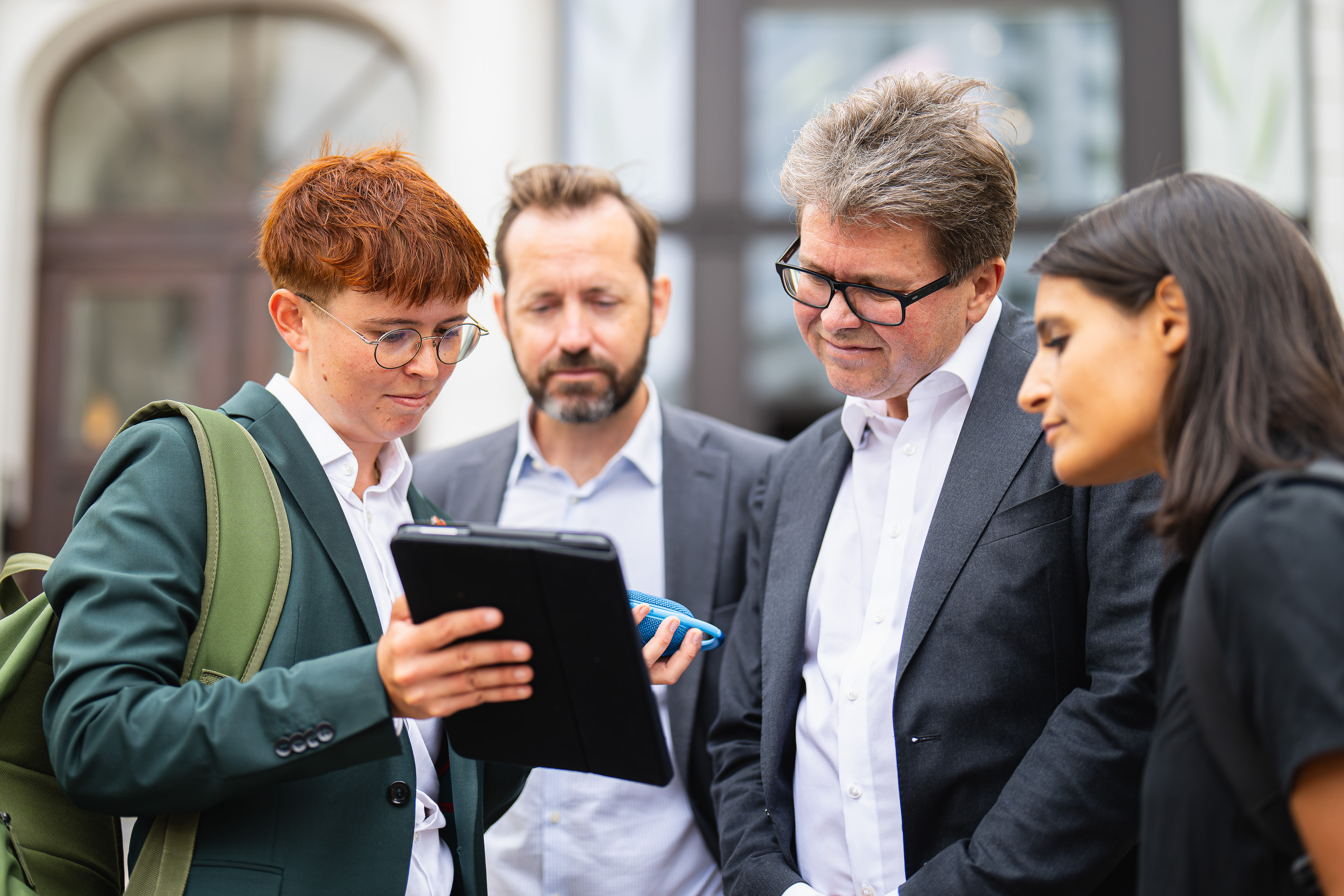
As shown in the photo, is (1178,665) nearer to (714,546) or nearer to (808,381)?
(714,546)

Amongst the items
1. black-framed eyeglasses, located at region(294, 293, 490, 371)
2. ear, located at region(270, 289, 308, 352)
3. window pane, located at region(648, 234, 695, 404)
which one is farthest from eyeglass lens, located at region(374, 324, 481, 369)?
window pane, located at region(648, 234, 695, 404)

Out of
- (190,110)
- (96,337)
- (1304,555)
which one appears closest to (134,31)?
(190,110)

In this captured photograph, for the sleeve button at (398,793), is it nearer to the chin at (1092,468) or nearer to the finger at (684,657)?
the finger at (684,657)

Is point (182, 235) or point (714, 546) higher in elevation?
point (182, 235)

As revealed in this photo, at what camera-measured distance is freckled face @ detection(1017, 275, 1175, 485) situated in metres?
1.41

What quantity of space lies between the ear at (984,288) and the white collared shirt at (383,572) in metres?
1.23

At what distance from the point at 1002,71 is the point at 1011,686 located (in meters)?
4.93

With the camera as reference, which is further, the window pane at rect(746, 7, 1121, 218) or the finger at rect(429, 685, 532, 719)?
the window pane at rect(746, 7, 1121, 218)

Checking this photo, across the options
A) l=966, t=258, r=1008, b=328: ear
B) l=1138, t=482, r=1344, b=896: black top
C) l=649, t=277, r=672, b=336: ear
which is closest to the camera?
Answer: l=1138, t=482, r=1344, b=896: black top

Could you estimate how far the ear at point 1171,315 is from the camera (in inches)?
53.9

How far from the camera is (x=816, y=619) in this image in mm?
2199

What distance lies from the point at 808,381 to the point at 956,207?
3813 millimetres

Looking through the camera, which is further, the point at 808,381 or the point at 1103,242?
the point at 808,381

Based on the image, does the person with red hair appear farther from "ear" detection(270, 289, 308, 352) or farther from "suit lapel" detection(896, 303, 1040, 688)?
"suit lapel" detection(896, 303, 1040, 688)
